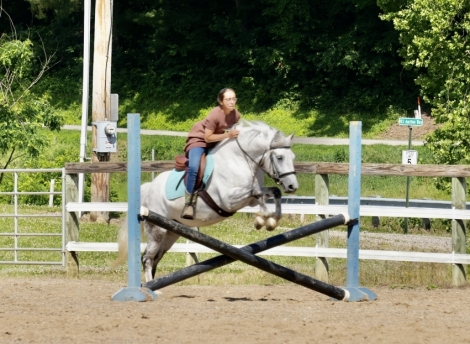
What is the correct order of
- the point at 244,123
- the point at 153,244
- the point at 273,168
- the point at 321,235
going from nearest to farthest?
the point at 273,168 < the point at 244,123 < the point at 153,244 < the point at 321,235

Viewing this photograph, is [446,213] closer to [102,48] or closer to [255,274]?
[255,274]

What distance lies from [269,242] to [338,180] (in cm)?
2066

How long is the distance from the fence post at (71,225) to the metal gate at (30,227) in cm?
29

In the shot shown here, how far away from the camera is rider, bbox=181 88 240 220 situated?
10.8m

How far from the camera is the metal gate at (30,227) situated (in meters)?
14.9

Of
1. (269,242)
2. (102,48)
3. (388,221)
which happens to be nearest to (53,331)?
(269,242)

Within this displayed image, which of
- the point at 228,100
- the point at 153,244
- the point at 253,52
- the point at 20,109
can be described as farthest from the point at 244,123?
the point at 253,52

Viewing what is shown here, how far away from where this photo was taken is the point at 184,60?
52.4m

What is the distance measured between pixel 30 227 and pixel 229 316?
12.1 m

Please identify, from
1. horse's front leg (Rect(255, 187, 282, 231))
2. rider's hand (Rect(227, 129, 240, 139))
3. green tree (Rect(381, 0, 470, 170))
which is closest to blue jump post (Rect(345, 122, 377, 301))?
horse's front leg (Rect(255, 187, 282, 231))

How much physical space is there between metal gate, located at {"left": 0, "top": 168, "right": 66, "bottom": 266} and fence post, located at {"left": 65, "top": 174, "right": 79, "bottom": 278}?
29 cm

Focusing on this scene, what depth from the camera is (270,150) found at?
415 inches

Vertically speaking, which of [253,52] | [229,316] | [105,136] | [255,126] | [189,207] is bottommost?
[229,316]

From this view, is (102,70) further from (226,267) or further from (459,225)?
(459,225)
